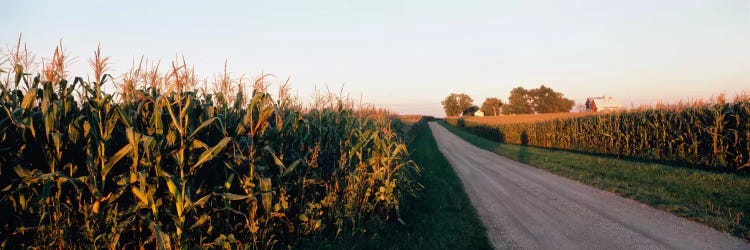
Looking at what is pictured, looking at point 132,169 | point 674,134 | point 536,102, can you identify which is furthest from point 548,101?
point 132,169

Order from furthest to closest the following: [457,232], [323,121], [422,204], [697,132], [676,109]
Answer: [676,109] → [697,132] → [422,204] → [323,121] → [457,232]

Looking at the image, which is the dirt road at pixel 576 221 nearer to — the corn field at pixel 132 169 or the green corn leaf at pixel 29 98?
the corn field at pixel 132 169

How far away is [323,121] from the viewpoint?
7.63 meters

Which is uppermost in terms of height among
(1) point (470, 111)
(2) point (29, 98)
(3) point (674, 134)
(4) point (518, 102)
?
(4) point (518, 102)

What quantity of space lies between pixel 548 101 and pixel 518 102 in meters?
9.23

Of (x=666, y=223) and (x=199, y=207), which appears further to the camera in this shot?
(x=666, y=223)

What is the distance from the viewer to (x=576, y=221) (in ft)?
23.5

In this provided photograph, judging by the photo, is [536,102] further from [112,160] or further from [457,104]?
[112,160]

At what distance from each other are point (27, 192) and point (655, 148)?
21.9 metres

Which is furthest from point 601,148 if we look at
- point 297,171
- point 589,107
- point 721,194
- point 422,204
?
point 589,107

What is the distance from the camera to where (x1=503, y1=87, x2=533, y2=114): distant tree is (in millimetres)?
117375

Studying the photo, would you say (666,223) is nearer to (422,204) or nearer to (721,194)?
(721,194)

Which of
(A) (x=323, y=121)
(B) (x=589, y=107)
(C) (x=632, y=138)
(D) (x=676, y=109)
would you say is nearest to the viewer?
(A) (x=323, y=121)

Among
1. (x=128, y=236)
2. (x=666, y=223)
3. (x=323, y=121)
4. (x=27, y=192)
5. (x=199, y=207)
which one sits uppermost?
(x=323, y=121)
